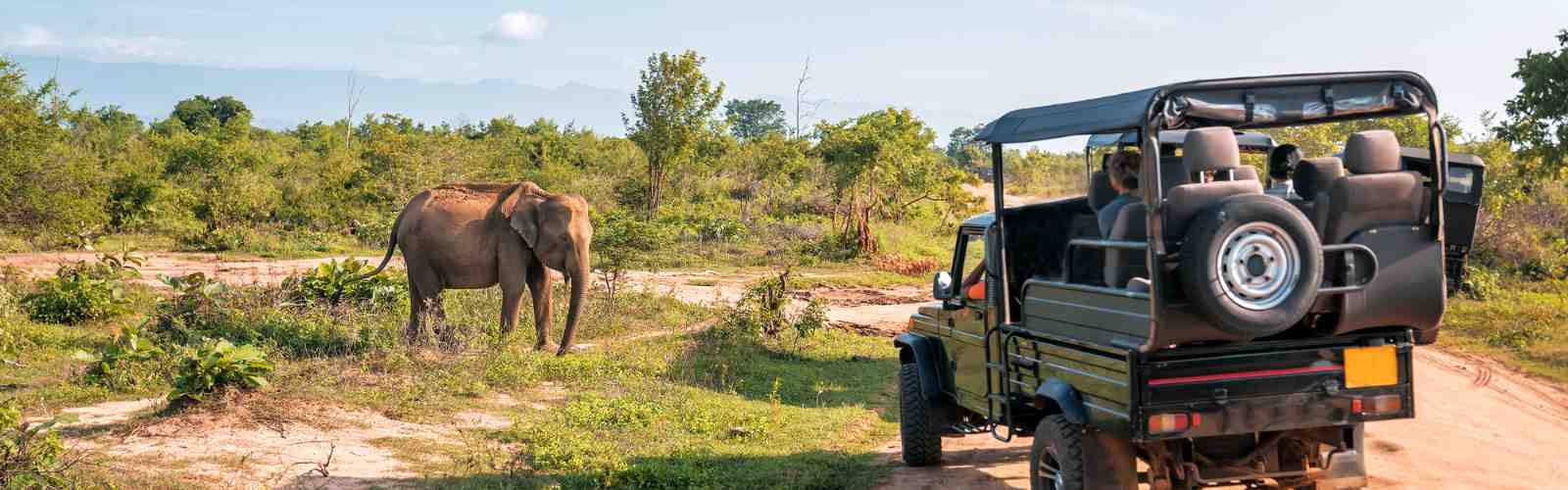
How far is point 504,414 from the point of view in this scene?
1016 cm

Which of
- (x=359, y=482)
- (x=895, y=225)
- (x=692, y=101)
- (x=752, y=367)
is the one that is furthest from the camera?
(x=895, y=225)

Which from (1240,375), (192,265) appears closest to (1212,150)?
(1240,375)

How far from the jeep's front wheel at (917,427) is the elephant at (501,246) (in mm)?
5521

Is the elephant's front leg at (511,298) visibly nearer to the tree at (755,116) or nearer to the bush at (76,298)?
the bush at (76,298)

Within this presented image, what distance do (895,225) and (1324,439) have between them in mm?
24625

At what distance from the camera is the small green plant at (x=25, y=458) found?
6895mm

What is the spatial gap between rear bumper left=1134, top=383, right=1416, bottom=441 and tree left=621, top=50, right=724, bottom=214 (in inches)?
892

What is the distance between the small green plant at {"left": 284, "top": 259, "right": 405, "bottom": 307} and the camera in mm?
14812

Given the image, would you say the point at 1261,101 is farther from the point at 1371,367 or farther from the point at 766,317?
the point at 766,317

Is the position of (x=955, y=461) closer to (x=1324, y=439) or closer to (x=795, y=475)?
(x=795, y=475)

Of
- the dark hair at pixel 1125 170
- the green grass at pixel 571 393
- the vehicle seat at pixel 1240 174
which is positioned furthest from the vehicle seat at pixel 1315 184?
the green grass at pixel 571 393

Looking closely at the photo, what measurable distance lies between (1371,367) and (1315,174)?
3.14ft

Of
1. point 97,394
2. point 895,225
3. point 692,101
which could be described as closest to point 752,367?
point 97,394

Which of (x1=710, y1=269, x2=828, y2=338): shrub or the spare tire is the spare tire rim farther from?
(x1=710, y1=269, x2=828, y2=338): shrub
